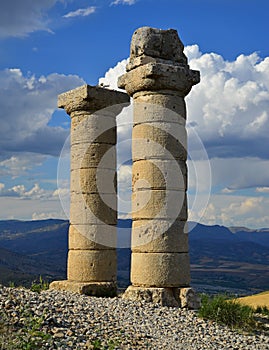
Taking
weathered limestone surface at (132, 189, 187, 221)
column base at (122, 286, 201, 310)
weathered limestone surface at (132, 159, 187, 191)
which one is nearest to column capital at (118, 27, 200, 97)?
weathered limestone surface at (132, 159, 187, 191)

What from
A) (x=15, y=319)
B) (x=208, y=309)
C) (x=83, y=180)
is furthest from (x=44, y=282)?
(x=15, y=319)

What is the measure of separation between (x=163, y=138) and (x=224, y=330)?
5200 mm

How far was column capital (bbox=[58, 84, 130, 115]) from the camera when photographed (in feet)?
61.0

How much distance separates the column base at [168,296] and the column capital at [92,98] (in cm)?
627

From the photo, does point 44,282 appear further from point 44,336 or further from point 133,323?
point 44,336

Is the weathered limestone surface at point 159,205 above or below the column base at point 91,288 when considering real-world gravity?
above

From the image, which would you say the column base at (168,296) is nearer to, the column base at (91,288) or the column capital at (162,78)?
the column base at (91,288)

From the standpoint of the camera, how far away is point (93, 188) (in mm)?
18500

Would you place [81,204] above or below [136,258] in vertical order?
above

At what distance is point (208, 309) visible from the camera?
14.5 m

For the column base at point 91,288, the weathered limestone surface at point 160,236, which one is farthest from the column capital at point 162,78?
the column base at point 91,288

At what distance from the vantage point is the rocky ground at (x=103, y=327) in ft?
34.3

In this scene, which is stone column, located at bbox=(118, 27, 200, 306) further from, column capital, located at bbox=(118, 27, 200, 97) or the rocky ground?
the rocky ground

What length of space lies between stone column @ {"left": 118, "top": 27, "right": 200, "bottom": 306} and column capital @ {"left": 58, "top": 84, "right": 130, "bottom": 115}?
2417 mm
